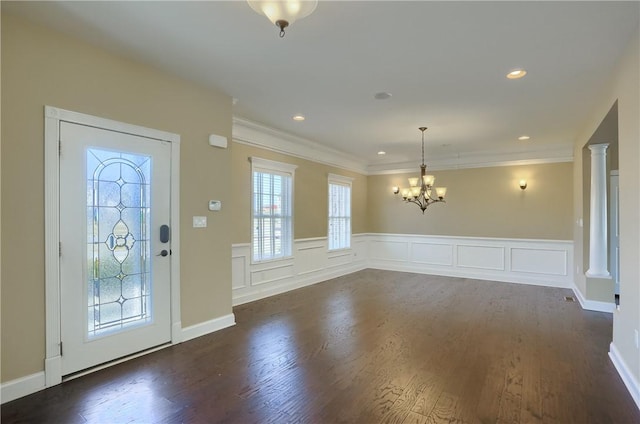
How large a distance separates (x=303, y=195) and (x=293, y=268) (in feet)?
4.46

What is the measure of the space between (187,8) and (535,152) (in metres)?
6.60

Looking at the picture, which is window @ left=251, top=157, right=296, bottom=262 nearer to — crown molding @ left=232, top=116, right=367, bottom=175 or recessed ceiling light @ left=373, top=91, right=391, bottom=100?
crown molding @ left=232, top=116, right=367, bottom=175

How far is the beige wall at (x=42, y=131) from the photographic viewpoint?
2.30 m

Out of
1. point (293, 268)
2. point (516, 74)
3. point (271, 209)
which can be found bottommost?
point (293, 268)

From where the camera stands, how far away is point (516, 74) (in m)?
3.14

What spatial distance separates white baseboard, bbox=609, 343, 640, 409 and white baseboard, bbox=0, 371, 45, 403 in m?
4.30

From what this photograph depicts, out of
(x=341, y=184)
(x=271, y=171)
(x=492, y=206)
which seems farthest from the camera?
(x=341, y=184)

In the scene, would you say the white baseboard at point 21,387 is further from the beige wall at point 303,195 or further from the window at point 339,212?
the window at point 339,212

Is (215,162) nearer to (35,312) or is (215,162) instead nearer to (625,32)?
(35,312)

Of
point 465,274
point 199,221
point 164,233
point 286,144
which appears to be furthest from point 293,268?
point 465,274

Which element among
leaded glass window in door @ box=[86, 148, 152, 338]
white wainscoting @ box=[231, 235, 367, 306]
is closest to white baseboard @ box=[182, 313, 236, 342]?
leaded glass window in door @ box=[86, 148, 152, 338]

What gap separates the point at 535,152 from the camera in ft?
21.0

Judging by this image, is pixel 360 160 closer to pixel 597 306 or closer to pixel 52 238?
pixel 597 306

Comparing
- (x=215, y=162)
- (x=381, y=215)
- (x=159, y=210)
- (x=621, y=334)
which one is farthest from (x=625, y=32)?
(x=381, y=215)
